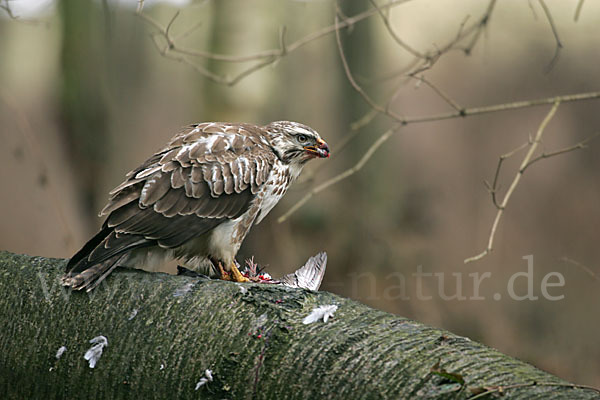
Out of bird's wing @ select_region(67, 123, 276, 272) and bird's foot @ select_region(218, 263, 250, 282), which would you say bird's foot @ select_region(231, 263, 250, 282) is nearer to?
bird's foot @ select_region(218, 263, 250, 282)

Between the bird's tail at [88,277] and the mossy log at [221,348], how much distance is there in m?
0.02

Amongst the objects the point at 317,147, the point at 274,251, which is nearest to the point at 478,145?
the point at 274,251

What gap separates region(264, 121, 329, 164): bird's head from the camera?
11.4 ft

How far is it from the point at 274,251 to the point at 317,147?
3.60 metres

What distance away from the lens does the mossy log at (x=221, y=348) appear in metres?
1.77

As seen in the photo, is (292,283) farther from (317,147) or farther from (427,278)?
(427,278)

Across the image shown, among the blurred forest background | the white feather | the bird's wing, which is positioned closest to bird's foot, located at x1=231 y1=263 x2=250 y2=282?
the bird's wing

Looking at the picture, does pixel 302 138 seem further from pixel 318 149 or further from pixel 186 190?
pixel 186 190

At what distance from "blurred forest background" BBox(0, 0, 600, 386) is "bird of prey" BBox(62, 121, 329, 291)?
6.47ft

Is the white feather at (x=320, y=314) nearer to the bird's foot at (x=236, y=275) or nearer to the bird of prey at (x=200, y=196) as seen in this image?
the bird of prey at (x=200, y=196)

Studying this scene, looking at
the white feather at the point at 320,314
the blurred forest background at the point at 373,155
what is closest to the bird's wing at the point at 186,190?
the white feather at the point at 320,314

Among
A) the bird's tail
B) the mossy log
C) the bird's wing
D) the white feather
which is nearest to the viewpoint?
the mossy log

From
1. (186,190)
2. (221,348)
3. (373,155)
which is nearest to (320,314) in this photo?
(221,348)

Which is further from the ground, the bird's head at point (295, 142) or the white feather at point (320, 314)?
the bird's head at point (295, 142)
